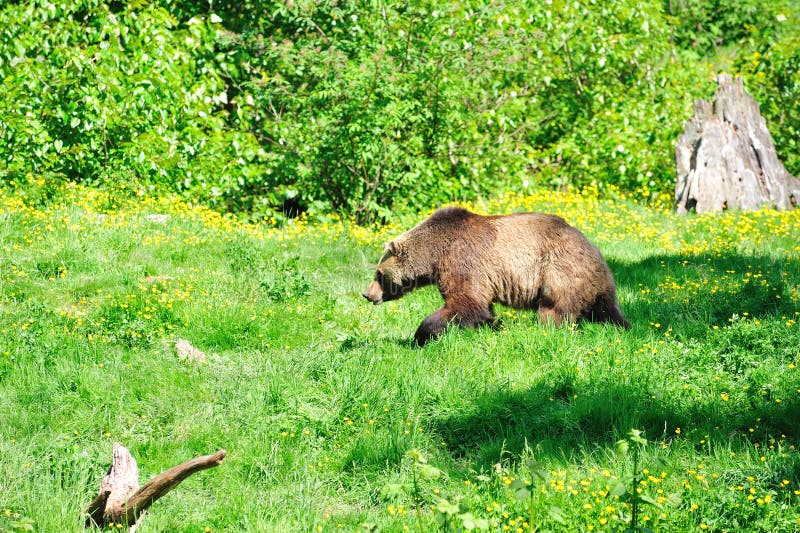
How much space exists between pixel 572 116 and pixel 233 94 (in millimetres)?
6063

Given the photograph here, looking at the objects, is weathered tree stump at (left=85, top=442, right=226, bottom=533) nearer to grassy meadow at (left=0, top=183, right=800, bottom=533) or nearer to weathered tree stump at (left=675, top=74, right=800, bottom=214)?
grassy meadow at (left=0, top=183, right=800, bottom=533)

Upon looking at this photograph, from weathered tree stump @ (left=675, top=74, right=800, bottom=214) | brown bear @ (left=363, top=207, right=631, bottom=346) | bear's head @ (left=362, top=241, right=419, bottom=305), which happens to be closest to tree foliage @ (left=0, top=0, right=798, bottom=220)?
weathered tree stump @ (left=675, top=74, right=800, bottom=214)

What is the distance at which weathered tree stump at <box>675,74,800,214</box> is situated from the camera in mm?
11984

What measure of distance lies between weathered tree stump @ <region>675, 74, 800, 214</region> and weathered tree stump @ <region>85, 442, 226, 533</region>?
31.0 feet

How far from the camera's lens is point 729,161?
12.2 meters

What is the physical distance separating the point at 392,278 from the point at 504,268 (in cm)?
115

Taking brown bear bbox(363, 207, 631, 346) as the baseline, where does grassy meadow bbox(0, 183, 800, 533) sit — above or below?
below

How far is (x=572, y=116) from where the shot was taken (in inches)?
592

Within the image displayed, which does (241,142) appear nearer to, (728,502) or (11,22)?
(11,22)

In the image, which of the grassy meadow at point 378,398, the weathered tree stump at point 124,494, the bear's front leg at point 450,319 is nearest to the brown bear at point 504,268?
the bear's front leg at point 450,319

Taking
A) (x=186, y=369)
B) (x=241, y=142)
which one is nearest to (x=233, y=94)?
(x=241, y=142)

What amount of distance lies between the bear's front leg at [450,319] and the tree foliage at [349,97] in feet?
16.1

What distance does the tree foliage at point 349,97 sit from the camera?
11.5 meters

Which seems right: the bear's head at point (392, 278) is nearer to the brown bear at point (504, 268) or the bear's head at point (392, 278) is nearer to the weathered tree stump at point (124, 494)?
the brown bear at point (504, 268)
